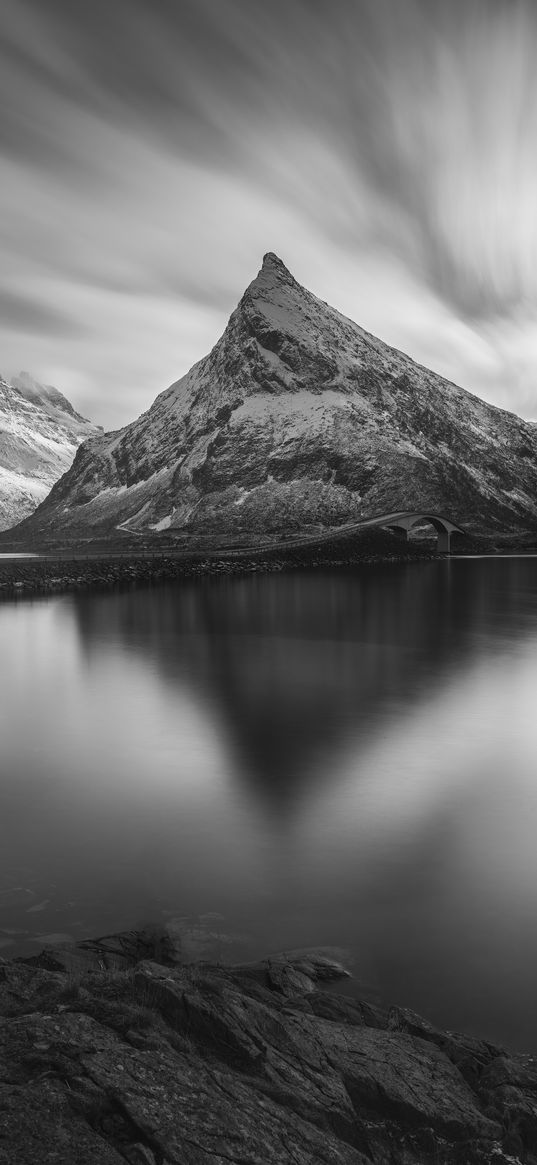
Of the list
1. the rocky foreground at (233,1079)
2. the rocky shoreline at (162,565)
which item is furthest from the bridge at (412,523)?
the rocky foreground at (233,1079)

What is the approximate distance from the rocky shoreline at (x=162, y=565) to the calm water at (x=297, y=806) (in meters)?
52.5

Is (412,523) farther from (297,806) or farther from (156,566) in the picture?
(297,806)

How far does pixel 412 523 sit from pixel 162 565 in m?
83.2

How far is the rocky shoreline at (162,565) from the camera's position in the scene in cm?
9931

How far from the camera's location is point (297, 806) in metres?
20.1

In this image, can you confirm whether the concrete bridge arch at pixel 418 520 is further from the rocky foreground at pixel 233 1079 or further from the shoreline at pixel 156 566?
the rocky foreground at pixel 233 1079

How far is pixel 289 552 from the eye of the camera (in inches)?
5507

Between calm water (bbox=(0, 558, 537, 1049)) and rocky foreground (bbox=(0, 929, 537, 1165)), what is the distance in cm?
200

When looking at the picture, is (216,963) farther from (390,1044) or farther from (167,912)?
(390,1044)

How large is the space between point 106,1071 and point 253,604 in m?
70.0

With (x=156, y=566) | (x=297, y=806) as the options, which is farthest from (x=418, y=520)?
(x=297, y=806)

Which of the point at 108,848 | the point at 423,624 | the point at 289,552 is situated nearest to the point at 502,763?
the point at 108,848

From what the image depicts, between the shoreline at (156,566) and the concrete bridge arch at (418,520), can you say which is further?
the concrete bridge arch at (418,520)

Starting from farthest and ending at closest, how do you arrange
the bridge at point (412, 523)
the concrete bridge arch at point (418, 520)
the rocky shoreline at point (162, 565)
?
the concrete bridge arch at point (418, 520), the bridge at point (412, 523), the rocky shoreline at point (162, 565)
